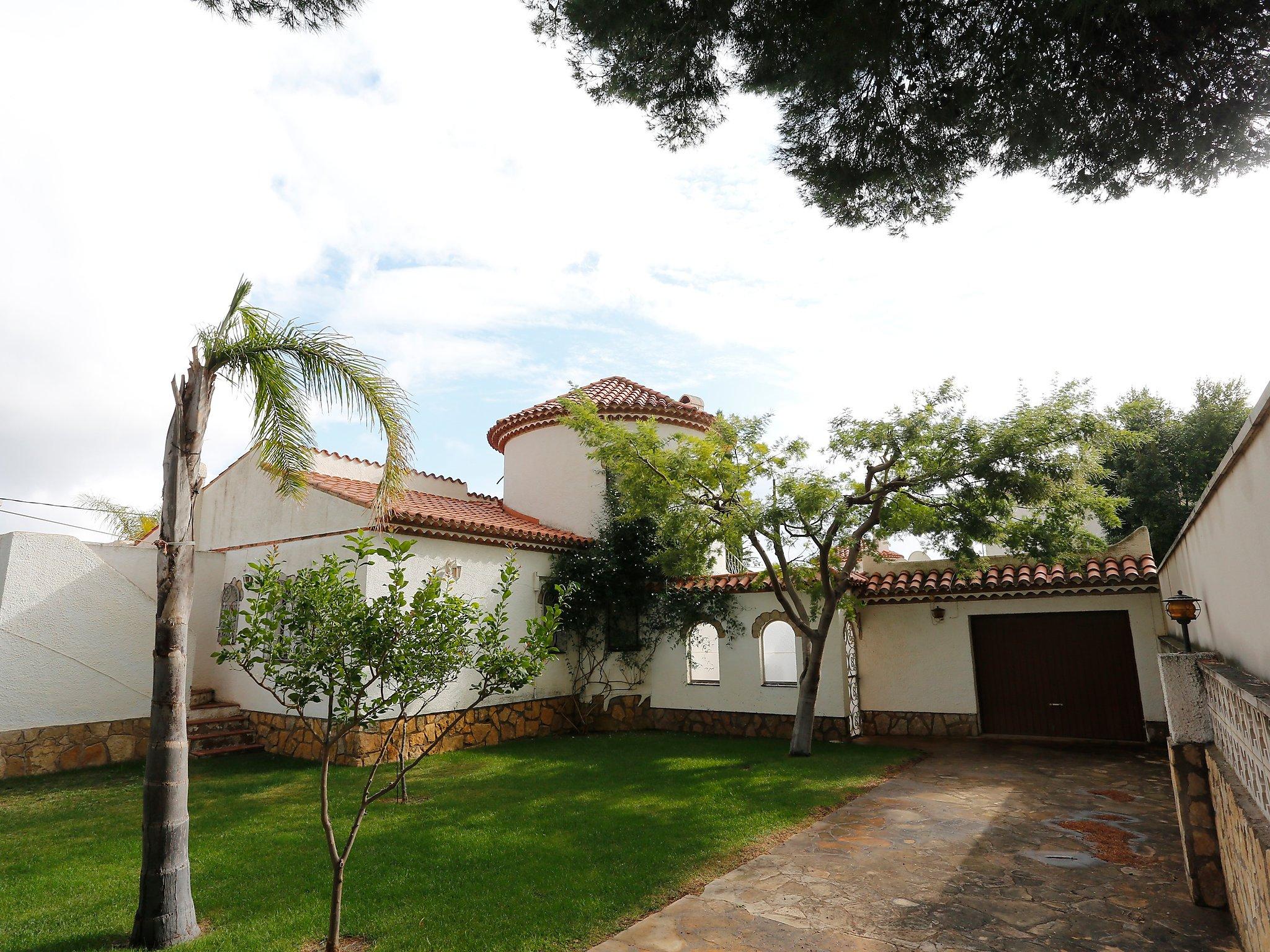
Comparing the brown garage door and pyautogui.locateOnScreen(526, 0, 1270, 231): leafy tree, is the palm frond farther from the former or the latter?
the brown garage door

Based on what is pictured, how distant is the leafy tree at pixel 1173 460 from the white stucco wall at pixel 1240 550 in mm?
16797

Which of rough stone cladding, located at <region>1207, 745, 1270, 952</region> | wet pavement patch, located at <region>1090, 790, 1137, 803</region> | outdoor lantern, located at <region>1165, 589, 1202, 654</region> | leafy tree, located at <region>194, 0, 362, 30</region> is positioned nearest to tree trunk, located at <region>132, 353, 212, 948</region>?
leafy tree, located at <region>194, 0, 362, 30</region>

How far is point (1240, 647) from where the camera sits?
5289 millimetres

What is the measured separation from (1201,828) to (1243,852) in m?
1.95

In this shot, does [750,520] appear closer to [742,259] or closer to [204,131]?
[742,259]

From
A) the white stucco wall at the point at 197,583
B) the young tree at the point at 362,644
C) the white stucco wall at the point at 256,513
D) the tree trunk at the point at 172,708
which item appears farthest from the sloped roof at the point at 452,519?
the young tree at the point at 362,644

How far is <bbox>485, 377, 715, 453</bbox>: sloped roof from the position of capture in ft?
54.4

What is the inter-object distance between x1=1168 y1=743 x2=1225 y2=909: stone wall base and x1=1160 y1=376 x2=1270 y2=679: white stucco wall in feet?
2.79

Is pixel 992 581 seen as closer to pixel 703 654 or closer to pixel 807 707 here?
pixel 807 707

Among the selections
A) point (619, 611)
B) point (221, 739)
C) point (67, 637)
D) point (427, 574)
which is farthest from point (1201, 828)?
point (67, 637)

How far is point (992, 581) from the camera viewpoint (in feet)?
43.1

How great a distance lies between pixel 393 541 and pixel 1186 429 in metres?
25.7

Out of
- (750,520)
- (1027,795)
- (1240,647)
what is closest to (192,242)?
(750,520)

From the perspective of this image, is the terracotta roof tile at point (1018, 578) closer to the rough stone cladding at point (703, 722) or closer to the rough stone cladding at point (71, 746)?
the rough stone cladding at point (703, 722)
